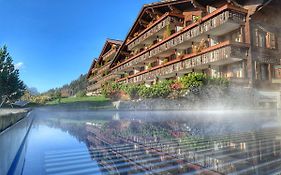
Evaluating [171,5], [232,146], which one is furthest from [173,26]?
[232,146]

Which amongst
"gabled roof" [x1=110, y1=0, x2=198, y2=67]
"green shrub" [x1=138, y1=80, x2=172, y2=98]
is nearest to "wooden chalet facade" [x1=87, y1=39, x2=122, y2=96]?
"gabled roof" [x1=110, y1=0, x2=198, y2=67]

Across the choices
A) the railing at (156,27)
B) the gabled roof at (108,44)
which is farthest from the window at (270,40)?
the gabled roof at (108,44)

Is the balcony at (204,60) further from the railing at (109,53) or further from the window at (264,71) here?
the railing at (109,53)

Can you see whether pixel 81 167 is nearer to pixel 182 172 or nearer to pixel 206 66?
pixel 182 172

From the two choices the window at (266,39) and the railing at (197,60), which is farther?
the window at (266,39)

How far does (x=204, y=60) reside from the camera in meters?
24.1

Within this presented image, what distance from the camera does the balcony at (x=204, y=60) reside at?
21.0 meters

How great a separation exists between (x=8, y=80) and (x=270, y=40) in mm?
39819

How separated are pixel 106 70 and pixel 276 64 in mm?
39874

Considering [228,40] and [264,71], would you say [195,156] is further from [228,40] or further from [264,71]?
[264,71]

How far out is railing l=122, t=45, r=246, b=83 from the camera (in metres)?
21.0

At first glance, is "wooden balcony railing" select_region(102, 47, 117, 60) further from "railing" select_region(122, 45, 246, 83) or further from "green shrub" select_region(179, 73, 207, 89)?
"green shrub" select_region(179, 73, 207, 89)

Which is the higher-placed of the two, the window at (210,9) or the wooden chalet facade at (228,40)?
the window at (210,9)

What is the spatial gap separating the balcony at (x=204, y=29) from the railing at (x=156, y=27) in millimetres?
2340
